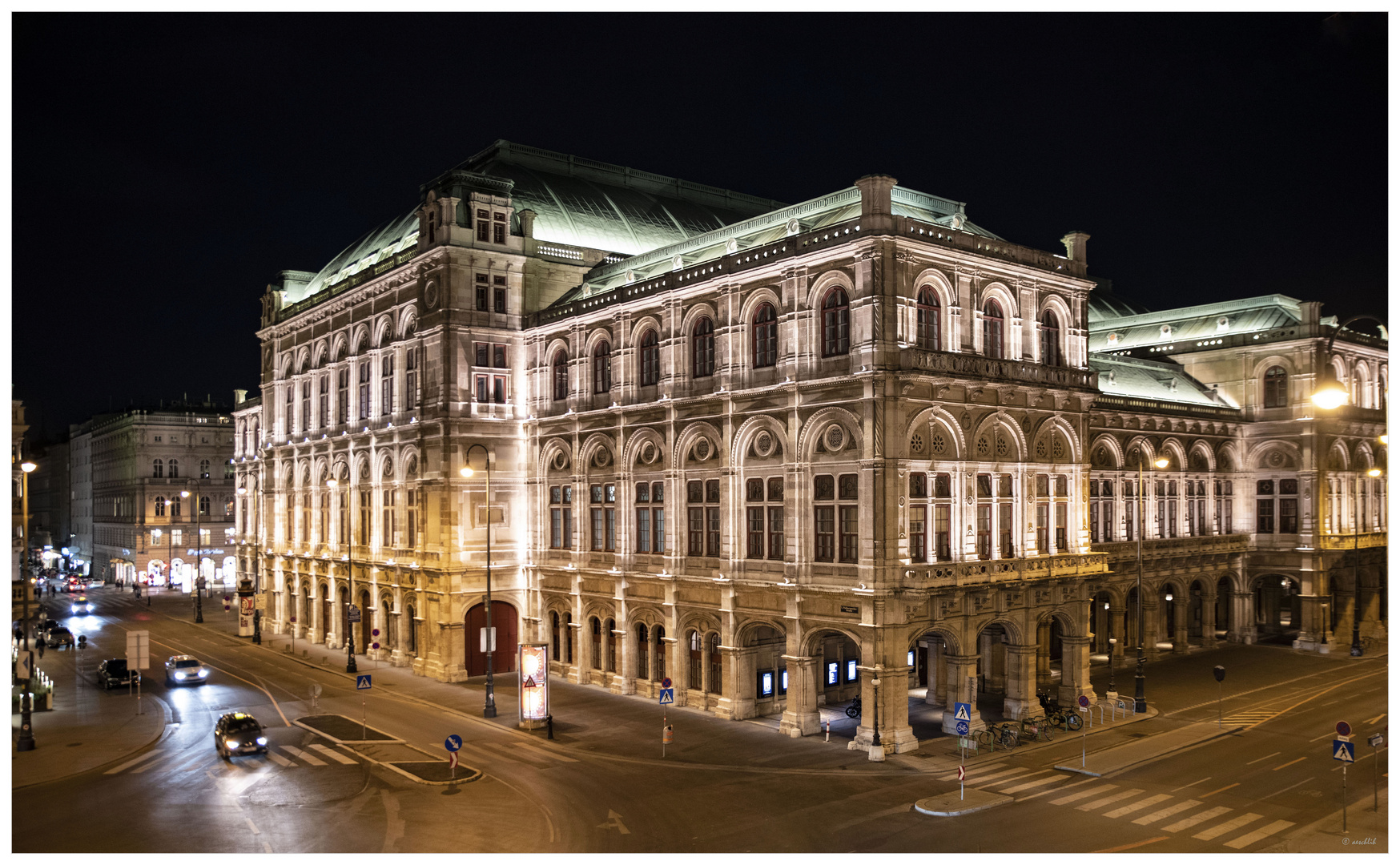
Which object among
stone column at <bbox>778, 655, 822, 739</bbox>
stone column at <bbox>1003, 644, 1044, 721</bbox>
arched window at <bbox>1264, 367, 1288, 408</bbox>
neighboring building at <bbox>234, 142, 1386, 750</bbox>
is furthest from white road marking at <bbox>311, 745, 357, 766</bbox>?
arched window at <bbox>1264, 367, 1288, 408</bbox>

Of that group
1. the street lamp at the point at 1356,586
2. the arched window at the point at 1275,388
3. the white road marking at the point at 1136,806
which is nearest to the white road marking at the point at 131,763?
the white road marking at the point at 1136,806

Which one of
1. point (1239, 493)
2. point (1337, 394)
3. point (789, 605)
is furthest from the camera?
point (1239, 493)

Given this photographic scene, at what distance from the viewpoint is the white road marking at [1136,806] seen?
31.3 metres

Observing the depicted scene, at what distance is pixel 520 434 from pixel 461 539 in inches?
255

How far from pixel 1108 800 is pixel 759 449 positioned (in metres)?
19.4

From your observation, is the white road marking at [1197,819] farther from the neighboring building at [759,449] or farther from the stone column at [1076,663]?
the stone column at [1076,663]

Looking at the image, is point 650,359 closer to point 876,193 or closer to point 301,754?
point 876,193

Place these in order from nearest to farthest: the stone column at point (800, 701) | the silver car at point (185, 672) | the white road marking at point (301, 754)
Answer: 1. the white road marking at point (301, 754)
2. the stone column at point (800, 701)
3. the silver car at point (185, 672)

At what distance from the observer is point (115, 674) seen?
182 ft

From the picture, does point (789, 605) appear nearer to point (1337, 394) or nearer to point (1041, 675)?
point (1041, 675)

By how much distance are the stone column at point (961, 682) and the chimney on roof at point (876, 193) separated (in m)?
17.1
